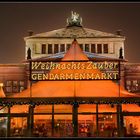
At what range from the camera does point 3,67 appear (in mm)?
46156

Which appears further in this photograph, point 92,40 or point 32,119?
point 92,40

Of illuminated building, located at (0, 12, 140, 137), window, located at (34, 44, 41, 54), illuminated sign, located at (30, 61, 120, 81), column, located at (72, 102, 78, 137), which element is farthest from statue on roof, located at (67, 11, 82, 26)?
column, located at (72, 102, 78, 137)

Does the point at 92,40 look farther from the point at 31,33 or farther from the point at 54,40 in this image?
the point at 31,33

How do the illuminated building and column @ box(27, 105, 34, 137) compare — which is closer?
the illuminated building

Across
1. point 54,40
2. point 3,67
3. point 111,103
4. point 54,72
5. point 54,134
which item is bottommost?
point 54,134

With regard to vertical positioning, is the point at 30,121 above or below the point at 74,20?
below

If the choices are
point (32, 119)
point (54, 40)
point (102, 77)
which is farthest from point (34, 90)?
point (54, 40)

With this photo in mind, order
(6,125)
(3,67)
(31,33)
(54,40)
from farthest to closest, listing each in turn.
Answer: (31,33) < (54,40) < (3,67) < (6,125)

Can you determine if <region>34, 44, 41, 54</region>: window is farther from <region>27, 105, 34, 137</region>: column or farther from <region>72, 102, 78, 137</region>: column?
<region>72, 102, 78, 137</region>: column

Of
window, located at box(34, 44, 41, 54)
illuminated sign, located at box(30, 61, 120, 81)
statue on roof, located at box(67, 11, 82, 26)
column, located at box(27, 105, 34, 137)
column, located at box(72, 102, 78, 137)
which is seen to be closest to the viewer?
column, located at box(72, 102, 78, 137)

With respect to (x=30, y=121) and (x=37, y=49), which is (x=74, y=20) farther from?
(x=30, y=121)

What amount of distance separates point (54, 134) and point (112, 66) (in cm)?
503

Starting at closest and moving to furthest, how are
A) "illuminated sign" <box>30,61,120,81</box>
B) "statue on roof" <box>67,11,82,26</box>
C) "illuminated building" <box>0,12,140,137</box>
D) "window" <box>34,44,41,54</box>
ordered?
"illuminated building" <box>0,12,140,137</box>
"illuminated sign" <box>30,61,120,81</box>
"window" <box>34,44,41,54</box>
"statue on roof" <box>67,11,82,26</box>

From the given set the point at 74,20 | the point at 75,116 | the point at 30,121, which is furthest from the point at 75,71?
the point at 74,20
